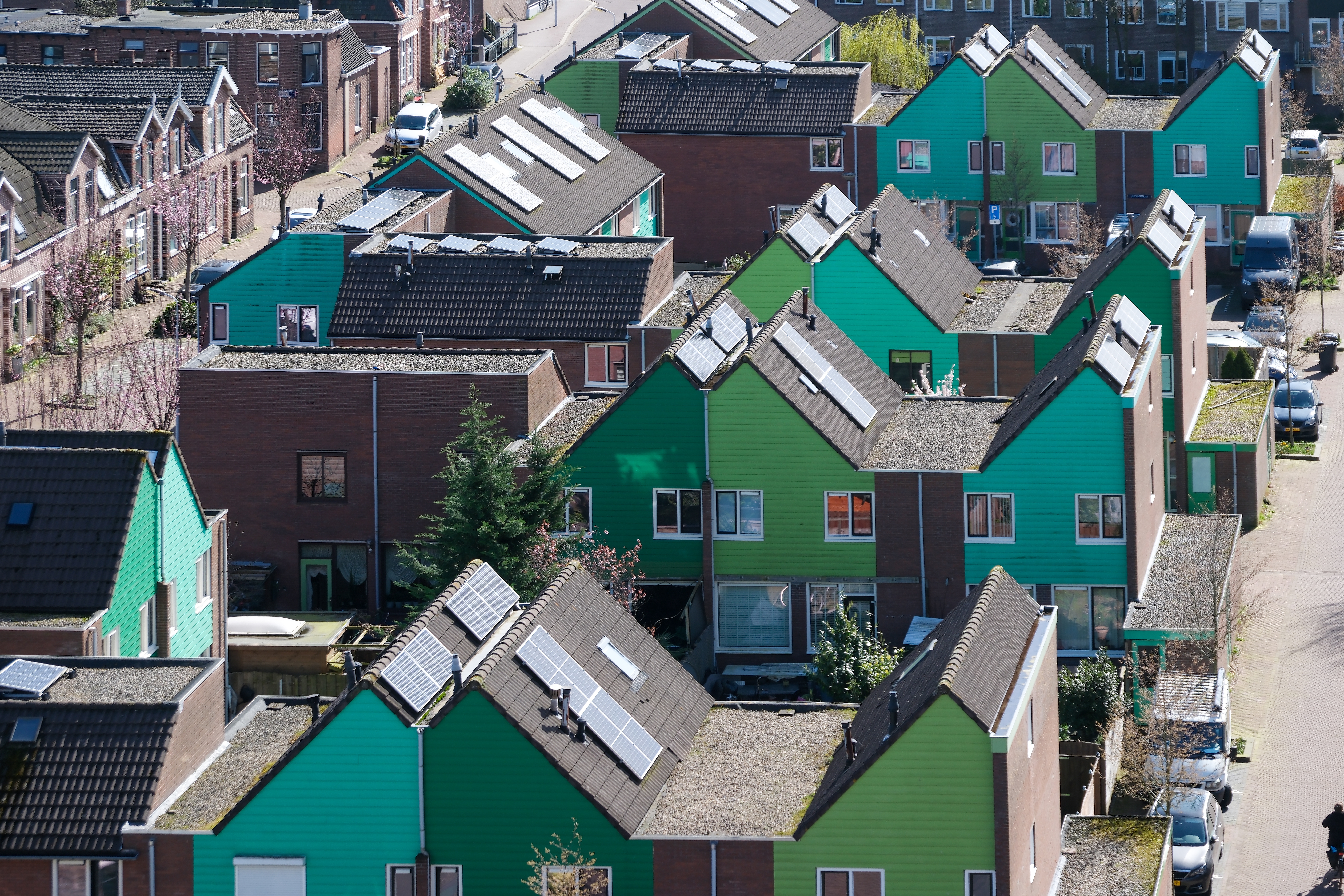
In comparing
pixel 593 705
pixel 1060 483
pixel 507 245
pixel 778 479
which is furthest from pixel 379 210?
pixel 593 705

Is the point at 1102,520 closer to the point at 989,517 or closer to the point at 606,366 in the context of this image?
the point at 989,517

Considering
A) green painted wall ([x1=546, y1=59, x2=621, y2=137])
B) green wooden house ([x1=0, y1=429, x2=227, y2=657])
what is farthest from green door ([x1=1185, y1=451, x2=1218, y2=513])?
green painted wall ([x1=546, y1=59, x2=621, y2=137])

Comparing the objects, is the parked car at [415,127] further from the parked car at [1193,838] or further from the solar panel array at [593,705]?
the solar panel array at [593,705]

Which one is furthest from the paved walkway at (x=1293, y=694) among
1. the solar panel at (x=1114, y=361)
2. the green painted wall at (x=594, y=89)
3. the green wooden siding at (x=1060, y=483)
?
the green painted wall at (x=594, y=89)

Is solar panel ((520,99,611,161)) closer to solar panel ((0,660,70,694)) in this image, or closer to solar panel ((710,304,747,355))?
solar panel ((710,304,747,355))

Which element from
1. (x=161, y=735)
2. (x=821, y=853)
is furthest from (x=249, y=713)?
(x=821, y=853)

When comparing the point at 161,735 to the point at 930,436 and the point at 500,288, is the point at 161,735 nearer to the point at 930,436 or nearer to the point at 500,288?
the point at 930,436
